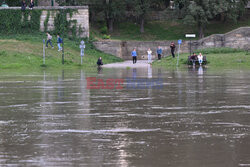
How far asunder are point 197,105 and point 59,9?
49355 millimetres

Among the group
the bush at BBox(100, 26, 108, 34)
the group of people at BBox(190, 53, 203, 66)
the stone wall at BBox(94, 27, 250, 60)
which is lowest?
the group of people at BBox(190, 53, 203, 66)

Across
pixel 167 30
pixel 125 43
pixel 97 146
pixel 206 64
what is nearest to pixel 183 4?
pixel 167 30

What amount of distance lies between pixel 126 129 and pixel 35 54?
39.0 meters

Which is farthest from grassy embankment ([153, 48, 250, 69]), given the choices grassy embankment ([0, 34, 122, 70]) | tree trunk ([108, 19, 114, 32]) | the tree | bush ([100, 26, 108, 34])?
tree trunk ([108, 19, 114, 32])

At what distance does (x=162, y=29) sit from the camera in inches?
2884

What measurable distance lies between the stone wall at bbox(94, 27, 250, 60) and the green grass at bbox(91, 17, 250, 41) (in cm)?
345

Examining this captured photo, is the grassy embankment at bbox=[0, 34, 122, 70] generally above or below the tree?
below

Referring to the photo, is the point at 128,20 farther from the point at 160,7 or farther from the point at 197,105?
the point at 197,105

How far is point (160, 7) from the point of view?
260 ft

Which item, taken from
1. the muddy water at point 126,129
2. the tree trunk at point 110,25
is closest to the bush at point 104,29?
the tree trunk at point 110,25

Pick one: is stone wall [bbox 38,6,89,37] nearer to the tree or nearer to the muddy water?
the tree

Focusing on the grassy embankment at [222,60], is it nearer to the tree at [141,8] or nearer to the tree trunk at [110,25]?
the tree at [141,8]

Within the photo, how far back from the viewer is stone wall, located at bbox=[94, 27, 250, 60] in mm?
61562

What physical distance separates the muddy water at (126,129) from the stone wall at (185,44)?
42.5 meters
